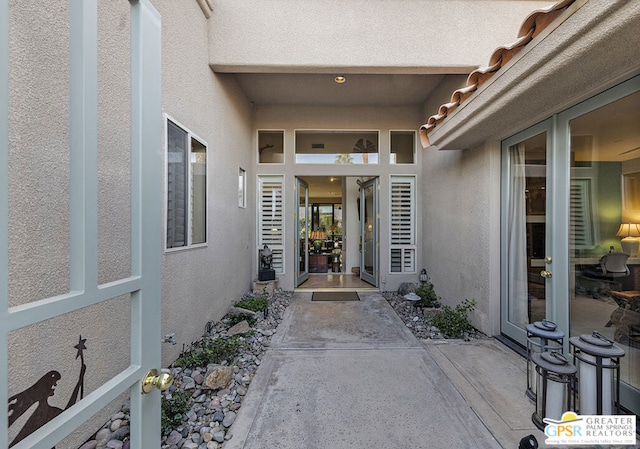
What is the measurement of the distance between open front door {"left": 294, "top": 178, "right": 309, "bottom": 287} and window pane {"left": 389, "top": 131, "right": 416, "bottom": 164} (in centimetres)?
209

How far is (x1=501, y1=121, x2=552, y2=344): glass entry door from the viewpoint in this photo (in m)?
2.88

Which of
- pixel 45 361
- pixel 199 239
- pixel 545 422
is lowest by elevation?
pixel 545 422

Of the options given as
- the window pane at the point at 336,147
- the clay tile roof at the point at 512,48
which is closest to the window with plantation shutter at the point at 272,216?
the window pane at the point at 336,147

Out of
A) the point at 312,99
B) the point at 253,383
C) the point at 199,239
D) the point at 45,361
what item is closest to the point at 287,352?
the point at 253,383

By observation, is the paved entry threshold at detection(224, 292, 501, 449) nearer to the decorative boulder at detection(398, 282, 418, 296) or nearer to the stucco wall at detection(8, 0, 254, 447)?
the stucco wall at detection(8, 0, 254, 447)

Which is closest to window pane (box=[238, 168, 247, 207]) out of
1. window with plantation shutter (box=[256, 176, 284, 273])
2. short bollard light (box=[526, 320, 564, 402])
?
window with plantation shutter (box=[256, 176, 284, 273])

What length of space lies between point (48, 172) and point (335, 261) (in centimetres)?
784

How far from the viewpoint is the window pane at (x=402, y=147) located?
6051mm

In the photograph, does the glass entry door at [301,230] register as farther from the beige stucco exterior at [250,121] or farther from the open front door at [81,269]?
the open front door at [81,269]

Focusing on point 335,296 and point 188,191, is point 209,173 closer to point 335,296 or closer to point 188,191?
point 188,191

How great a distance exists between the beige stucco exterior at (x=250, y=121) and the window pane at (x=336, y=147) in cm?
20

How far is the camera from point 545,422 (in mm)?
1631

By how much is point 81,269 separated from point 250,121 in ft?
18.2

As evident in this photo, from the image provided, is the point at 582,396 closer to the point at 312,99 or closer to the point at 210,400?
the point at 210,400
